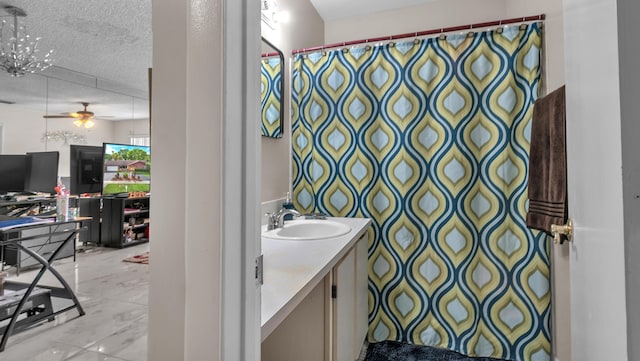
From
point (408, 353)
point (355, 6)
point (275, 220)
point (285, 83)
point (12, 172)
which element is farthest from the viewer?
point (355, 6)

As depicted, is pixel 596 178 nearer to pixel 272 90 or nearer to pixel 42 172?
pixel 42 172

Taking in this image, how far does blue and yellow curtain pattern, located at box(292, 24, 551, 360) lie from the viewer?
1766 millimetres

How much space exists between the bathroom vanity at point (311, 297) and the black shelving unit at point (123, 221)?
0.84 metres

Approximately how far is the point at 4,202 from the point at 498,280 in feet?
7.47

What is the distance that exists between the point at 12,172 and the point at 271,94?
1376 mm

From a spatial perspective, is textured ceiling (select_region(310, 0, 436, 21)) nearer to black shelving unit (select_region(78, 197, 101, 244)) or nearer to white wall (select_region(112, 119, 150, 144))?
white wall (select_region(112, 119, 150, 144))

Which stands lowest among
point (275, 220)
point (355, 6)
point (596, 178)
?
point (275, 220)

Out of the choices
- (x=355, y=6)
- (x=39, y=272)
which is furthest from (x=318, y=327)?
(x=355, y=6)

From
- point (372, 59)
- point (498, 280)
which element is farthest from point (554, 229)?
point (372, 59)

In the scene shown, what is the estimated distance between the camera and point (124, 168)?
64.6 inches

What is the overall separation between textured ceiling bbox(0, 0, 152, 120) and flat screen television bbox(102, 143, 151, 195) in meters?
0.16

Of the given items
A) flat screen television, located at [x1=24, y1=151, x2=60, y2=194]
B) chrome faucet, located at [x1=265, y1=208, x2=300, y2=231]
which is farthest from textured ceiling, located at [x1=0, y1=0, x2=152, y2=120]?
chrome faucet, located at [x1=265, y1=208, x2=300, y2=231]

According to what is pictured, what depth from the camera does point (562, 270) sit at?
1581 millimetres

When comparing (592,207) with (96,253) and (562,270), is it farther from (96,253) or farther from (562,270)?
(96,253)
